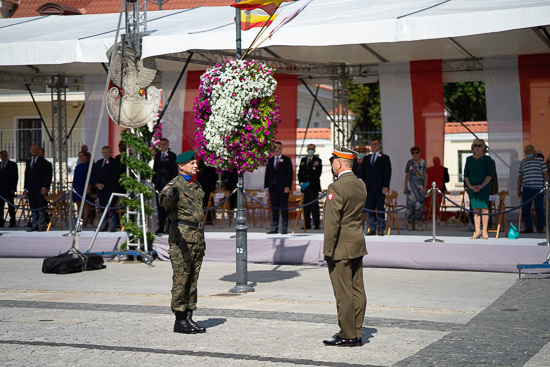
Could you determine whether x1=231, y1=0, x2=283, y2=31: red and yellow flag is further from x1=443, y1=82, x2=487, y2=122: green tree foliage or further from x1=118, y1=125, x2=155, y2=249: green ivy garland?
x1=443, y1=82, x2=487, y2=122: green tree foliage

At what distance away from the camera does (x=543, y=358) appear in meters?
6.93

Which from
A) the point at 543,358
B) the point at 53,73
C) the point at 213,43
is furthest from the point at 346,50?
the point at 543,358

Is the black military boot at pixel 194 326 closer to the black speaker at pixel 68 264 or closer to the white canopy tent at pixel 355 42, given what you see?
the black speaker at pixel 68 264

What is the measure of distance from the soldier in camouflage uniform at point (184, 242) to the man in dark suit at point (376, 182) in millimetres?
8075

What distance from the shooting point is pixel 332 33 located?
1407 centimetres

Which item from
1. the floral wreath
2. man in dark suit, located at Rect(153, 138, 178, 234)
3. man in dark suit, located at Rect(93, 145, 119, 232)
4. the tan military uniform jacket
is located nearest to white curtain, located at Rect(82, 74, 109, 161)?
man in dark suit, located at Rect(93, 145, 119, 232)

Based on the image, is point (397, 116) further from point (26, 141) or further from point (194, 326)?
point (26, 141)

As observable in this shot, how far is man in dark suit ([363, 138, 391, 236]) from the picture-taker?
16094mm

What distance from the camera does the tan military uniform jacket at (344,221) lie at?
25.4 ft

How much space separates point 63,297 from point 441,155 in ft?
33.1

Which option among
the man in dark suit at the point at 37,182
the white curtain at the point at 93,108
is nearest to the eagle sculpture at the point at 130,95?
the white curtain at the point at 93,108

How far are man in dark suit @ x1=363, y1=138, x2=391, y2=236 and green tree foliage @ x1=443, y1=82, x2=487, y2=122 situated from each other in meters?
26.2

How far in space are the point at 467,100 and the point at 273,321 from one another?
3512 centimetres

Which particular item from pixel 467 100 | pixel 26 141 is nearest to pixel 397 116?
pixel 26 141
